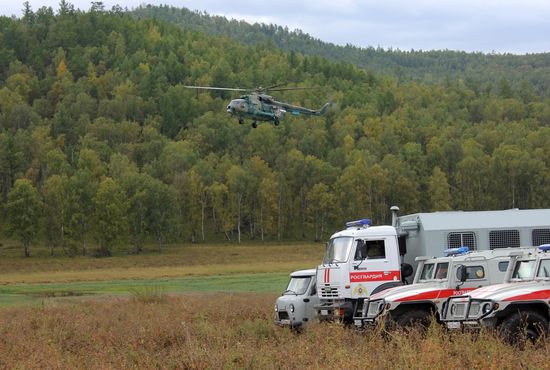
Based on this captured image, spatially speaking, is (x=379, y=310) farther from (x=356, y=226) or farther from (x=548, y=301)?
(x=356, y=226)

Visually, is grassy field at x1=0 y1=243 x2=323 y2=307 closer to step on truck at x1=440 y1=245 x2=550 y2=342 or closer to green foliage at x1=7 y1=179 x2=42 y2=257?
green foliage at x1=7 y1=179 x2=42 y2=257

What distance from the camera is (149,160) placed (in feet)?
536

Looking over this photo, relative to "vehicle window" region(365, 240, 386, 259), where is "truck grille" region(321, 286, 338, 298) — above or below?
below

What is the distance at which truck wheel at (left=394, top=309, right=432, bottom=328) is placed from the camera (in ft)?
77.5

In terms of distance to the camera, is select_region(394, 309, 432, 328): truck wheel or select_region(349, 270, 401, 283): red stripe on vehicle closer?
select_region(394, 309, 432, 328): truck wheel

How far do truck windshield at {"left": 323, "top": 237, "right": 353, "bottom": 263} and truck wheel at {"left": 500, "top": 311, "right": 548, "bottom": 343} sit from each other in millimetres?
9083

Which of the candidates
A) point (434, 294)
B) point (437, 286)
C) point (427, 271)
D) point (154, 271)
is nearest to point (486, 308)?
point (434, 294)

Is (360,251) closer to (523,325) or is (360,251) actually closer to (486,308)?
(486,308)

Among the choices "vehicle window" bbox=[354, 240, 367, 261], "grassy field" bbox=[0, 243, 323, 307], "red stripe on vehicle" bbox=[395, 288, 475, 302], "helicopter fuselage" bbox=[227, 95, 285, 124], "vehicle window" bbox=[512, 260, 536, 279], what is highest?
"helicopter fuselage" bbox=[227, 95, 285, 124]

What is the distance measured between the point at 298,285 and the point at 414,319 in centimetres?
731

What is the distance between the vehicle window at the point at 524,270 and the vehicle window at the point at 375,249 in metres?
7.04

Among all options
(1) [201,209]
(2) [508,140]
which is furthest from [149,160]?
(2) [508,140]

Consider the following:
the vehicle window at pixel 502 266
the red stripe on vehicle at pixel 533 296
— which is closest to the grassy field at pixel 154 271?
the vehicle window at pixel 502 266

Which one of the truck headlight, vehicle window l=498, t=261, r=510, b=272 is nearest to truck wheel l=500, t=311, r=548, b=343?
the truck headlight
